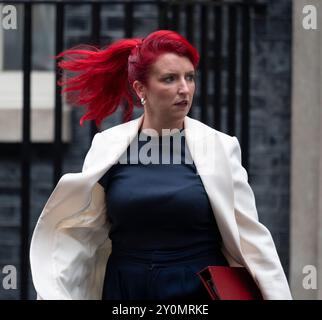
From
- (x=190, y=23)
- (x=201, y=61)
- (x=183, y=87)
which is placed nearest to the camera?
(x=183, y=87)

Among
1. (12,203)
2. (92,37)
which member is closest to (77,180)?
(92,37)

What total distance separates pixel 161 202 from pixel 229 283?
390 millimetres

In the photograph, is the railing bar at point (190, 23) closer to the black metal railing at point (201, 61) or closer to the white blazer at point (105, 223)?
the black metal railing at point (201, 61)

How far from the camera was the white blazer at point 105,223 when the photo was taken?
4.95m

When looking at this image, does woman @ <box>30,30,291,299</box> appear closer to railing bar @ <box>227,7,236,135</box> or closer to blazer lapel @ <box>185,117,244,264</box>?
blazer lapel @ <box>185,117,244,264</box>

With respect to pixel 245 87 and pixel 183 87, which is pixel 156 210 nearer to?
pixel 183 87

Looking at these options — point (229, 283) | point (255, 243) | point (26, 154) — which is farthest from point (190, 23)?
point (229, 283)

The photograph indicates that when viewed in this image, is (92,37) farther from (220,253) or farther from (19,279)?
(220,253)

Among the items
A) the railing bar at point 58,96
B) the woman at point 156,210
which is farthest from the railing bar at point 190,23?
the woman at point 156,210

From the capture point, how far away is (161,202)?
16.1ft

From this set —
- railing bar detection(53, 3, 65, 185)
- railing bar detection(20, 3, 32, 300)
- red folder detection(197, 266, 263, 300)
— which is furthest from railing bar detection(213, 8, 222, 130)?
red folder detection(197, 266, 263, 300)

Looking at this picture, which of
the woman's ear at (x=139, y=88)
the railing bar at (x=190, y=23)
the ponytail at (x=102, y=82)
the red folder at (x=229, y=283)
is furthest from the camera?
the railing bar at (x=190, y=23)

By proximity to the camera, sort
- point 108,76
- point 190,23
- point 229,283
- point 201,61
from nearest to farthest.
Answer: point 229,283
point 108,76
point 190,23
point 201,61

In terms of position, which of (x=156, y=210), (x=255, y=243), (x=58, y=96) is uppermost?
(x=58, y=96)
